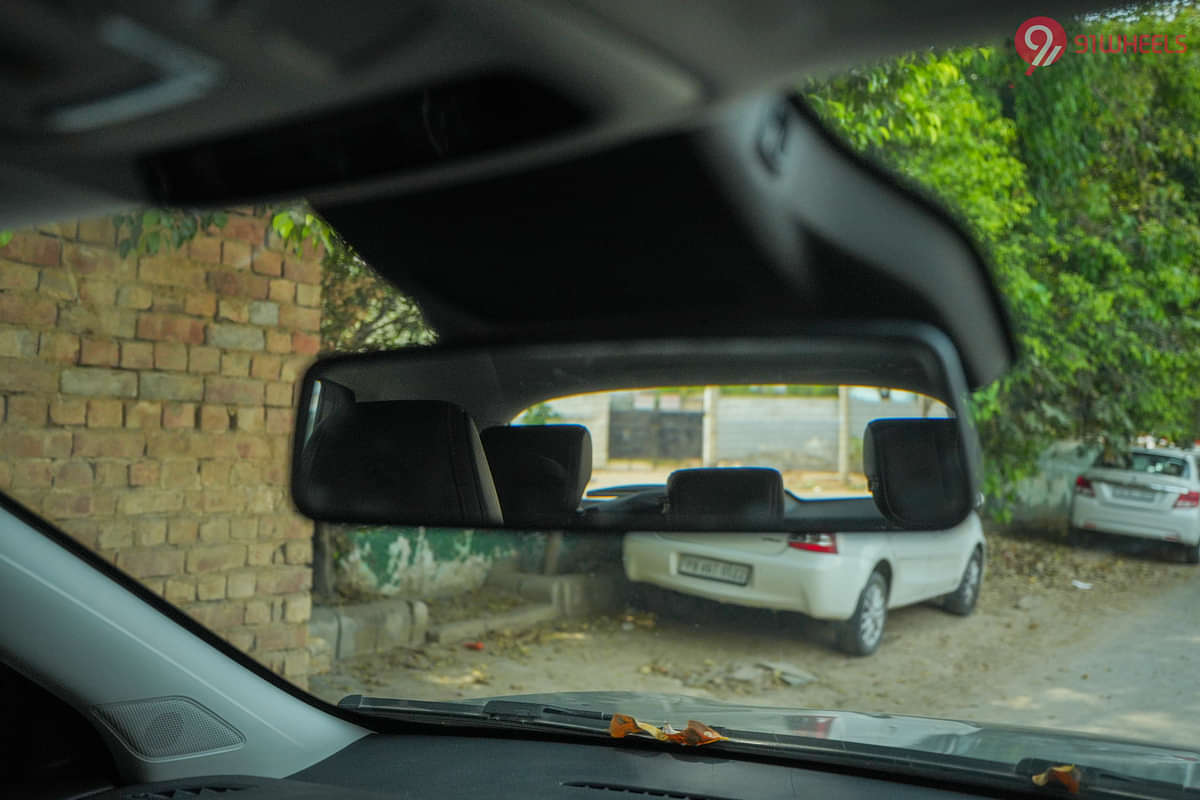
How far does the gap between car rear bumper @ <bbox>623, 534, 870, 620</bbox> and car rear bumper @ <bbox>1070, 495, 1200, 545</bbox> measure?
2610 mm

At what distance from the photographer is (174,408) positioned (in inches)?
147

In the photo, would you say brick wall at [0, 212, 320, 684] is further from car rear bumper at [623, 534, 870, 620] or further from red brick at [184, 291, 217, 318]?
car rear bumper at [623, 534, 870, 620]

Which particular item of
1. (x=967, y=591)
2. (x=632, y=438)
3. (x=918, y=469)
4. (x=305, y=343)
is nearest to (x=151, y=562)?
(x=305, y=343)

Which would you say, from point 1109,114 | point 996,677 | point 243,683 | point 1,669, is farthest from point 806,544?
point 1,669

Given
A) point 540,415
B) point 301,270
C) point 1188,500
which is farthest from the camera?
point 1188,500

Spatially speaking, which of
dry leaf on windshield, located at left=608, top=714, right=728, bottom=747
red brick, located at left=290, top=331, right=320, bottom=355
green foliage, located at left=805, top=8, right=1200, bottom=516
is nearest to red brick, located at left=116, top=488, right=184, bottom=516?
red brick, located at left=290, top=331, right=320, bottom=355

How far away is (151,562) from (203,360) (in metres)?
0.75

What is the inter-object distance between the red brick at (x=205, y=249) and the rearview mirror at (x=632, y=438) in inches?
84.7

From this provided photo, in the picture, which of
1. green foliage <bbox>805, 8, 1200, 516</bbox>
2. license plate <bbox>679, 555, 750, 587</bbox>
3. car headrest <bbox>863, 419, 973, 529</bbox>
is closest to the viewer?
car headrest <bbox>863, 419, 973, 529</bbox>

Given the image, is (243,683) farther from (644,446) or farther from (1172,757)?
(1172,757)

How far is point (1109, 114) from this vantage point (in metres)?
5.93

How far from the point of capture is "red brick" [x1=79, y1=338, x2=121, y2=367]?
11.5ft

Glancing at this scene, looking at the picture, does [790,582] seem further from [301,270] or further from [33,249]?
[33,249]

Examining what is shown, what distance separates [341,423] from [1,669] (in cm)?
77
